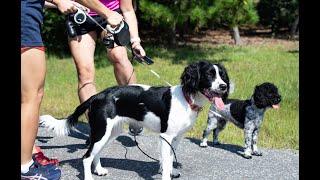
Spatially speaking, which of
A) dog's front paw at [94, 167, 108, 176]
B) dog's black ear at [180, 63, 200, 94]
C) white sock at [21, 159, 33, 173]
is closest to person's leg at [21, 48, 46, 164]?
white sock at [21, 159, 33, 173]

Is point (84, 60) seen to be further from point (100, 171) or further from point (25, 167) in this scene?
point (25, 167)

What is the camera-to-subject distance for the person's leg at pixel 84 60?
5.28 metres

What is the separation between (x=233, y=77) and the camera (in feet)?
36.1

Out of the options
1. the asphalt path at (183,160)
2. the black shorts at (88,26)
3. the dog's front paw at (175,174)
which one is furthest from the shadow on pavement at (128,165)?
the black shorts at (88,26)

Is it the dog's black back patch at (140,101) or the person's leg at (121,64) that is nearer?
the dog's black back patch at (140,101)

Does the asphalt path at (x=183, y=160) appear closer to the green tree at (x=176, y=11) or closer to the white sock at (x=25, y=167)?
the white sock at (x=25, y=167)

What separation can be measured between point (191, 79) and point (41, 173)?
4.64 feet

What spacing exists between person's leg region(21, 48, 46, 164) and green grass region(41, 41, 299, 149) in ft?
9.81

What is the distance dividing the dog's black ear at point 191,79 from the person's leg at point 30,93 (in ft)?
3.90

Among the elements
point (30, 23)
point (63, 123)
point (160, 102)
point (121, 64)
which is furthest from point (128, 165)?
point (30, 23)

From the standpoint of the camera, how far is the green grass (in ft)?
22.4

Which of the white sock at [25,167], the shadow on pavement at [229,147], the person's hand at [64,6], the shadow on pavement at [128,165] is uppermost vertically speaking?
the person's hand at [64,6]

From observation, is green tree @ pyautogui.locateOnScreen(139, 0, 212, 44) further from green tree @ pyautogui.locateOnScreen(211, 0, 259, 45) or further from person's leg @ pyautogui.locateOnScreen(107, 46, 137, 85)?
person's leg @ pyautogui.locateOnScreen(107, 46, 137, 85)
